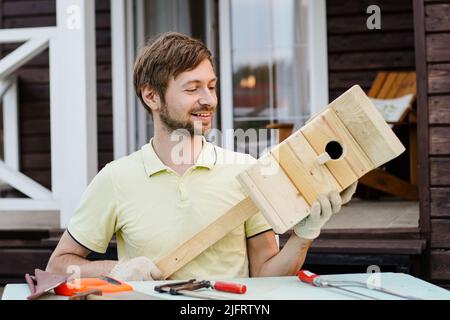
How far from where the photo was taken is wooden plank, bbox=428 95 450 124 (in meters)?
3.52

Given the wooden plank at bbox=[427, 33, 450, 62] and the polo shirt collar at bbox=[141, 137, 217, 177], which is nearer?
the polo shirt collar at bbox=[141, 137, 217, 177]

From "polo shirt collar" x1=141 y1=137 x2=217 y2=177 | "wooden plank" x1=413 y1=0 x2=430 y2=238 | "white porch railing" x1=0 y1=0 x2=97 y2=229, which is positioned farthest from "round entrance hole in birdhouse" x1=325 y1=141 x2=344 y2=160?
"white porch railing" x1=0 y1=0 x2=97 y2=229

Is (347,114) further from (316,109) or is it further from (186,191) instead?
(316,109)

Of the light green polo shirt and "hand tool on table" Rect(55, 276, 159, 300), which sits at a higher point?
the light green polo shirt

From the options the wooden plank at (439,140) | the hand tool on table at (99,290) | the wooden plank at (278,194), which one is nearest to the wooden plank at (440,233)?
the wooden plank at (439,140)

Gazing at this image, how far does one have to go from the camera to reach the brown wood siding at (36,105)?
5.77 metres

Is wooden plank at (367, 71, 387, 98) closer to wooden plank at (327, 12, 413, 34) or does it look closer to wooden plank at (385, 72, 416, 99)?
wooden plank at (385, 72, 416, 99)

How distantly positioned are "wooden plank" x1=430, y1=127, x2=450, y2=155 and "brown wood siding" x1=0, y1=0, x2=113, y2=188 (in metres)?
2.85

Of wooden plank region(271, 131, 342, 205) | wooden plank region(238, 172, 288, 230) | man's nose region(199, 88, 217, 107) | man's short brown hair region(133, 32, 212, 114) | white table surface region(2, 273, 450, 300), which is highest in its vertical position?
man's short brown hair region(133, 32, 212, 114)

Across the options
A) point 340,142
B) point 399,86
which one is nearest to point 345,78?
point 399,86

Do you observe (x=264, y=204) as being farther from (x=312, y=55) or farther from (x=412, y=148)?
(x=312, y=55)

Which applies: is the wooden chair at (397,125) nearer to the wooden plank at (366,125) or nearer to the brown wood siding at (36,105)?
the brown wood siding at (36,105)
